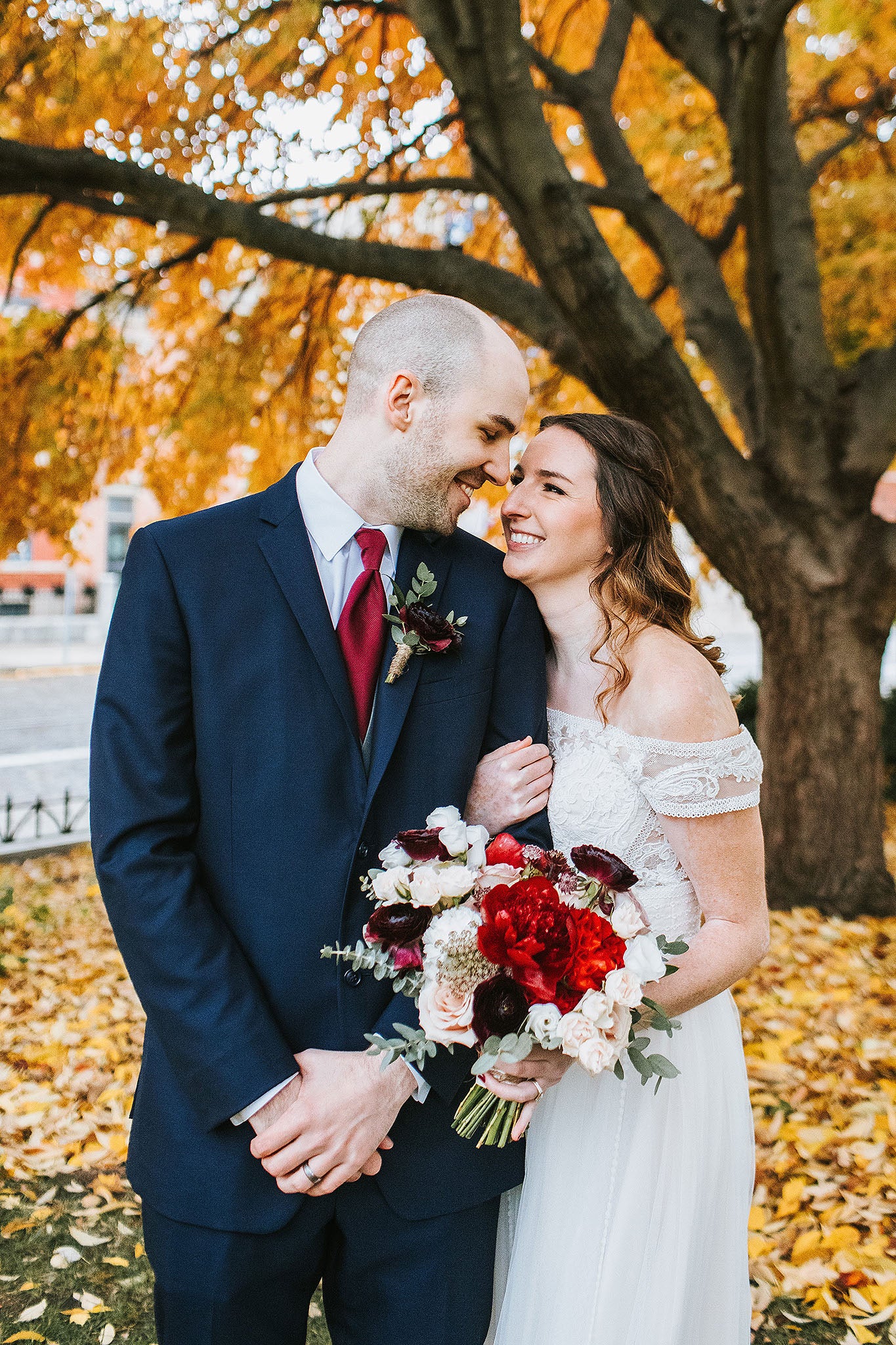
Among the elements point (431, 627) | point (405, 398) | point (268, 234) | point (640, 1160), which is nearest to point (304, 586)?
point (431, 627)

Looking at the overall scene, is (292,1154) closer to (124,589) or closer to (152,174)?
(124,589)

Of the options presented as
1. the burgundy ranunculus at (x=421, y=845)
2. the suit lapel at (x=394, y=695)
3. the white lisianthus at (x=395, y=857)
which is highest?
the suit lapel at (x=394, y=695)

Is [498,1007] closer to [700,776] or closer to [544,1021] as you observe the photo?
[544,1021]

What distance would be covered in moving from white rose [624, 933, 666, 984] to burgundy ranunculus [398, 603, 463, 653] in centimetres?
69

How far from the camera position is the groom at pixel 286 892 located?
6.15 feet

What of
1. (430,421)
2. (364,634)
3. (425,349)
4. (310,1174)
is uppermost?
(425,349)

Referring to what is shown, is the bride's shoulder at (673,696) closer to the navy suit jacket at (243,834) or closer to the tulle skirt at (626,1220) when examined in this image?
the navy suit jacket at (243,834)

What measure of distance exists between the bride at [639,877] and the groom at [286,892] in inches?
6.8

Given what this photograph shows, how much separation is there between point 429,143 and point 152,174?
3429 millimetres

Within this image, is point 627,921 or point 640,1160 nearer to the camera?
point 627,921

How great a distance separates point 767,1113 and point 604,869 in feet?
10.6

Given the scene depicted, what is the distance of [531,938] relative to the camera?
5.40ft

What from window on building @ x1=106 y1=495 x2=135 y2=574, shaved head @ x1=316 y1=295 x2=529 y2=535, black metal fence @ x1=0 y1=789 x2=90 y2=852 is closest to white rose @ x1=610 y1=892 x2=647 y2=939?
shaved head @ x1=316 y1=295 x2=529 y2=535

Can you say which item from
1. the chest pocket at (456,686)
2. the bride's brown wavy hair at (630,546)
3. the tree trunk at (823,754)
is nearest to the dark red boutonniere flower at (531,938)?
the chest pocket at (456,686)
